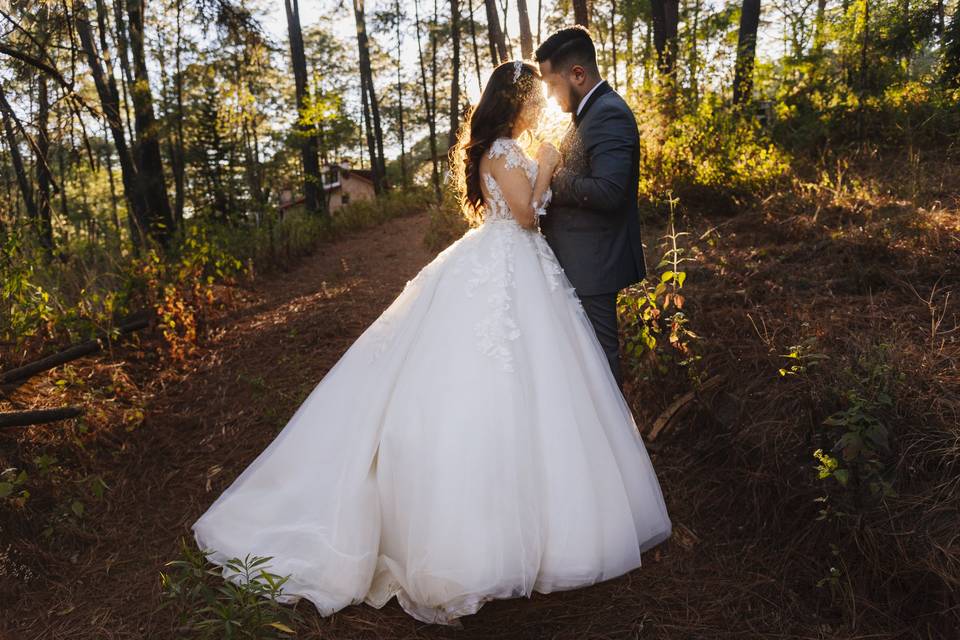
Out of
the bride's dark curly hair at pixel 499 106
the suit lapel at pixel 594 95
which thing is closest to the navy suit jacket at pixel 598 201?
the suit lapel at pixel 594 95

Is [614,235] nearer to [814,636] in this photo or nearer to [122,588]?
[814,636]

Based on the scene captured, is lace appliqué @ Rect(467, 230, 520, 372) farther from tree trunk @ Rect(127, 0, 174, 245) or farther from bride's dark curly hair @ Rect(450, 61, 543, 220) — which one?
tree trunk @ Rect(127, 0, 174, 245)

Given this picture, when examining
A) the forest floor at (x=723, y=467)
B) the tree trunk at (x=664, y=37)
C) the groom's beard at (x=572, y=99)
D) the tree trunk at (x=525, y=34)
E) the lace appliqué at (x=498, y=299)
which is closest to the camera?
the forest floor at (x=723, y=467)

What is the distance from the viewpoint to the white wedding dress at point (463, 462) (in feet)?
7.75

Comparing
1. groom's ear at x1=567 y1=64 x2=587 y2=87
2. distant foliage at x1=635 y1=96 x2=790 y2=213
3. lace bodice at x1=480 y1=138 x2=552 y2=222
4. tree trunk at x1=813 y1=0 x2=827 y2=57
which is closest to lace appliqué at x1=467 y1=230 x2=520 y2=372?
lace bodice at x1=480 y1=138 x2=552 y2=222

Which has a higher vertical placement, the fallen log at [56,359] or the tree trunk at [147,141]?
the tree trunk at [147,141]

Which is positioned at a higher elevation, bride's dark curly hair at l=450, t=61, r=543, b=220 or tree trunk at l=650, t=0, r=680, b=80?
tree trunk at l=650, t=0, r=680, b=80

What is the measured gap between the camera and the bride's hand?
118 inches

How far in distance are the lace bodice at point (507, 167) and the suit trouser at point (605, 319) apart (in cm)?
56

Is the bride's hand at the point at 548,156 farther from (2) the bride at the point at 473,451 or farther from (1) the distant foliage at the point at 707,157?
(1) the distant foliage at the point at 707,157

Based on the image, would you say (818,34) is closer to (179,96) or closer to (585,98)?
(585,98)

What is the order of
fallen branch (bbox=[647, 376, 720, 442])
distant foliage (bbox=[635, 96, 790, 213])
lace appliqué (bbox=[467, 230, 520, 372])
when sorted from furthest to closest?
1. distant foliage (bbox=[635, 96, 790, 213])
2. fallen branch (bbox=[647, 376, 720, 442])
3. lace appliqué (bbox=[467, 230, 520, 372])

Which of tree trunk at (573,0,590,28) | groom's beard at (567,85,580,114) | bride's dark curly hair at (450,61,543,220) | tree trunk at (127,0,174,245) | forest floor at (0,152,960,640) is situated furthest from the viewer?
tree trunk at (127,0,174,245)

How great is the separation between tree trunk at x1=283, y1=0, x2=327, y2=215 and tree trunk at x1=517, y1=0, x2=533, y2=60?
192 inches
